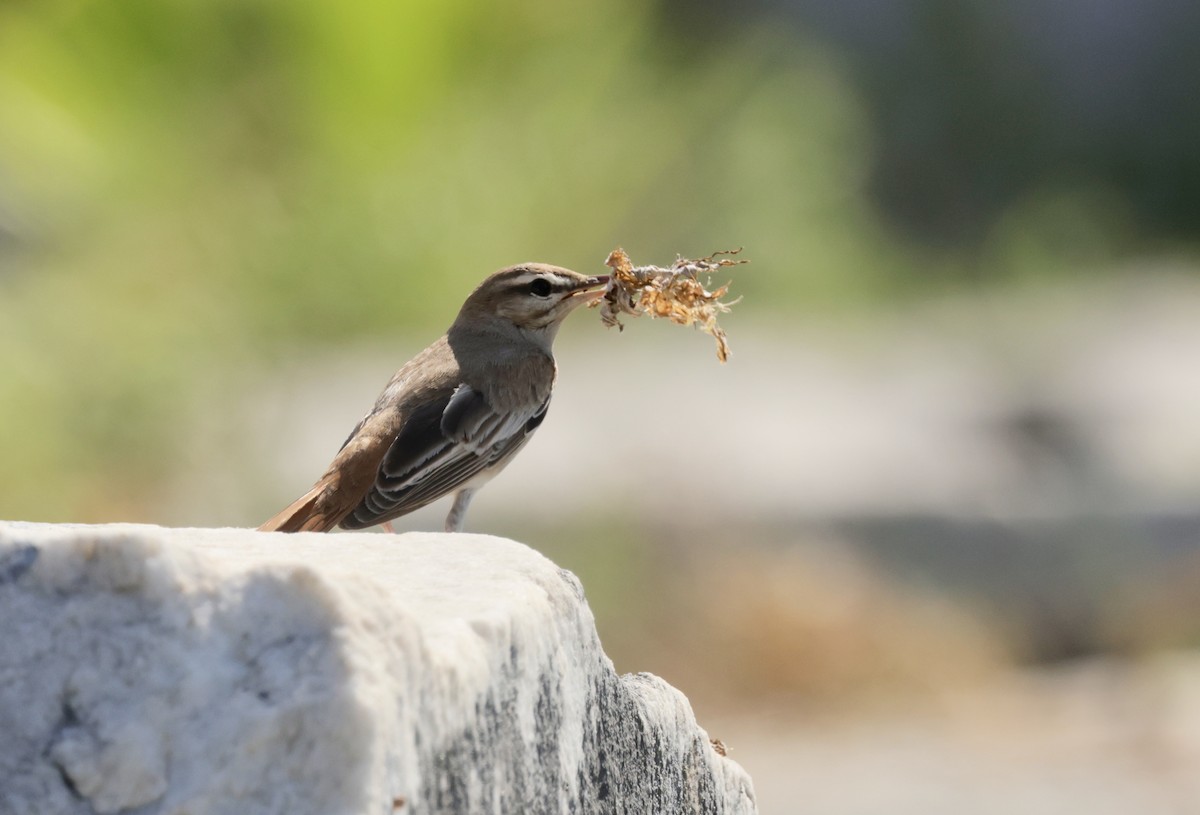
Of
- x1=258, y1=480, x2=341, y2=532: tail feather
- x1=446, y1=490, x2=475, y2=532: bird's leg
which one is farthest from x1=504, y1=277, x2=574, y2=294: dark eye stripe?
x1=258, y1=480, x2=341, y2=532: tail feather

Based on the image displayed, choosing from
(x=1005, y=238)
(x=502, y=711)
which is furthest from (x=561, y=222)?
(x=502, y=711)

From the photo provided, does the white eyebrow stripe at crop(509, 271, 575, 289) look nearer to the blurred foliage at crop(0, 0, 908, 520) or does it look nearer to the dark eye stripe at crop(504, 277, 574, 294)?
the dark eye stripe at crop(504, 277, 574, 294)

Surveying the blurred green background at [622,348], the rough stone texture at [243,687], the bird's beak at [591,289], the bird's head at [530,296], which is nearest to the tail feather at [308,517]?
the bird's head at [530,296]

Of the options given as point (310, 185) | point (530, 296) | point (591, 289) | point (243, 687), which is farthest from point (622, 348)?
point (243, 687)

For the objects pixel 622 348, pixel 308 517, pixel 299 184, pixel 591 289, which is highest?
pixel 299 184

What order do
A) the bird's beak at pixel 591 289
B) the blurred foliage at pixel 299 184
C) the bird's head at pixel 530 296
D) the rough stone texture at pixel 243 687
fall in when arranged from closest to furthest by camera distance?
the rough stone texture at pixel 243 687, the bird's beak at pixel 591 289, the bird's head at pixel 530 296, the blurred foliage at pixel 299 184

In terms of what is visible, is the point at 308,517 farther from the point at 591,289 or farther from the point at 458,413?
the point at 591,289

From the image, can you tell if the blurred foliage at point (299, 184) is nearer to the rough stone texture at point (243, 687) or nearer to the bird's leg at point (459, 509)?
the bird's leg at point (459, 509)
